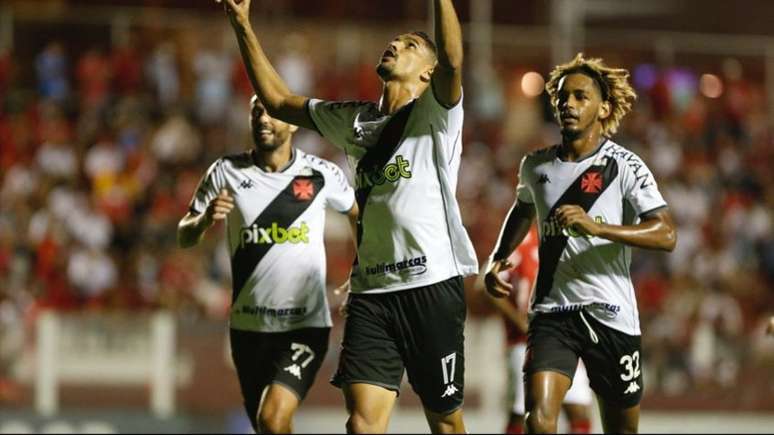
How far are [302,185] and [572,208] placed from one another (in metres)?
2.17

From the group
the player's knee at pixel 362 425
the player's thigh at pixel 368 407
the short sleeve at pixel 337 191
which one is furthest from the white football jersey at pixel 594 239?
the short sleeve at pixel 337 191

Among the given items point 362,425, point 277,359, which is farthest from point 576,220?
point 277,359

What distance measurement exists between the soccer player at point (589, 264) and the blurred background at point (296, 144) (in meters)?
5.65

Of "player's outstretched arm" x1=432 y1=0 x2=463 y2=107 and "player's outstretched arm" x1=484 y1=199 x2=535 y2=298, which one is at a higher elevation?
"player's outstretched arm" x1=432 y1=0 x2=463 y2=107

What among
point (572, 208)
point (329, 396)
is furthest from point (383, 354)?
point (329, 396)

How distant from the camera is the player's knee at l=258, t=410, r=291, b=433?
7.62 meters

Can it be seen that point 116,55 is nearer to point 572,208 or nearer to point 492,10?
point 492,10

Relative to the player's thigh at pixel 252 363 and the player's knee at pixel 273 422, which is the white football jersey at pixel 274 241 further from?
the player's knee at pixel 273 422

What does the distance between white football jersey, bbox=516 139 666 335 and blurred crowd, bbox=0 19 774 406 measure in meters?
10.4

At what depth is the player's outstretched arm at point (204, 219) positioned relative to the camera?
7359 millimetres

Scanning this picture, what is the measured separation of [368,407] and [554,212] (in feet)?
5.07

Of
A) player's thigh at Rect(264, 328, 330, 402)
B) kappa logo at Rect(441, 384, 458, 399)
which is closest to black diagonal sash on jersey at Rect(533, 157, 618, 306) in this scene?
kappa logo at Rect(441, 384, 458, 399)

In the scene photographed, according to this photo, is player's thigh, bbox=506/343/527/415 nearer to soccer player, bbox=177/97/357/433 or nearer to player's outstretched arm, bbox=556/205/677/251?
soccer player, bbox=177/97/357/433

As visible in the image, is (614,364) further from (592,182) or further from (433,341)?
(433,341)
